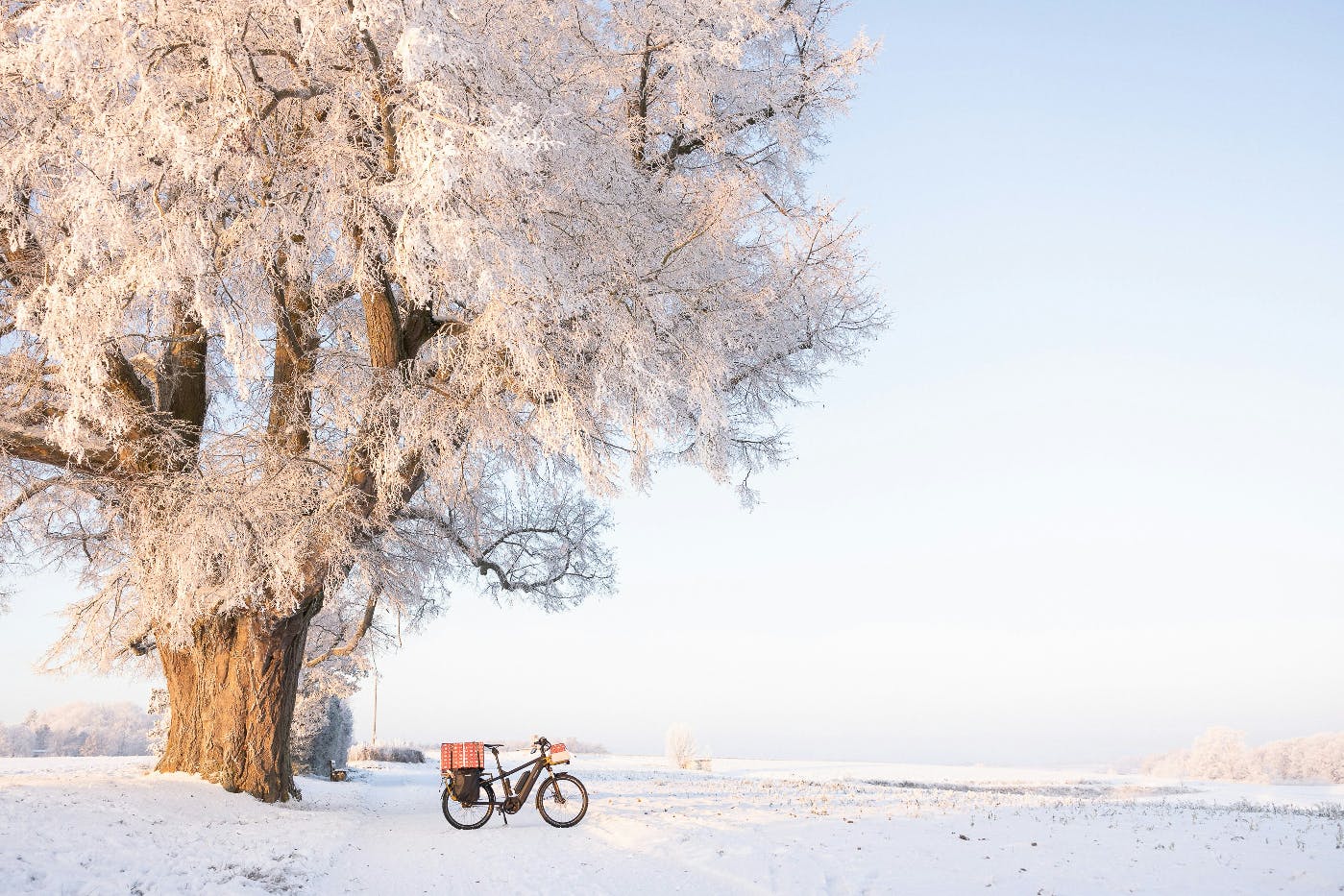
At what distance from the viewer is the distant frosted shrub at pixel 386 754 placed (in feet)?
110

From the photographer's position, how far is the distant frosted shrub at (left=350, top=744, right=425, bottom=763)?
33.4m

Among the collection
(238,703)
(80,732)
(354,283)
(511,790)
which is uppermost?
(354,283)

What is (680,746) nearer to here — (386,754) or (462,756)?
(386,754)

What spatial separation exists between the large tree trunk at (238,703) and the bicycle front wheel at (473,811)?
2.26 meters

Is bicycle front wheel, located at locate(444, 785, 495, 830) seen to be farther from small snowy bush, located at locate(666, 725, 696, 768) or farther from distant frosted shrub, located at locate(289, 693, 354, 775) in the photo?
small snowy bush, located at locate(666, 725, 696, 768)

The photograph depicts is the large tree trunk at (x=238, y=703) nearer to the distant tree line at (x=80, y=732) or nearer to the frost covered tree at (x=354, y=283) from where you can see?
the frost covered tree at (x=354, y=283)

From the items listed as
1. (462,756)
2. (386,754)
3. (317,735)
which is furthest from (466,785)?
(386,754)

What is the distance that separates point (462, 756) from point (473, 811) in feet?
4.30

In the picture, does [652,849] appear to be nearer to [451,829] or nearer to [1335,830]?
[451,829]

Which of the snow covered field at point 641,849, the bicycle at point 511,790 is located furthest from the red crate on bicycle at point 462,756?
the snow covered field at point 641,849

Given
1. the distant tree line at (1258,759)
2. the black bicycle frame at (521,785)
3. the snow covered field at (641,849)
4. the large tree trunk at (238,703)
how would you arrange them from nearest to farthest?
the snow covered field at (641,849) < the black bicycle frame at (521,785) < the large tree trunk at (238,703) < the distant tree line at (1258,759)

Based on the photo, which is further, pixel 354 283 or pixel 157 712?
pixel 157 712

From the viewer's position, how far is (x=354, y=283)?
8.80 m

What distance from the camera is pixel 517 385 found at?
28.1ft
